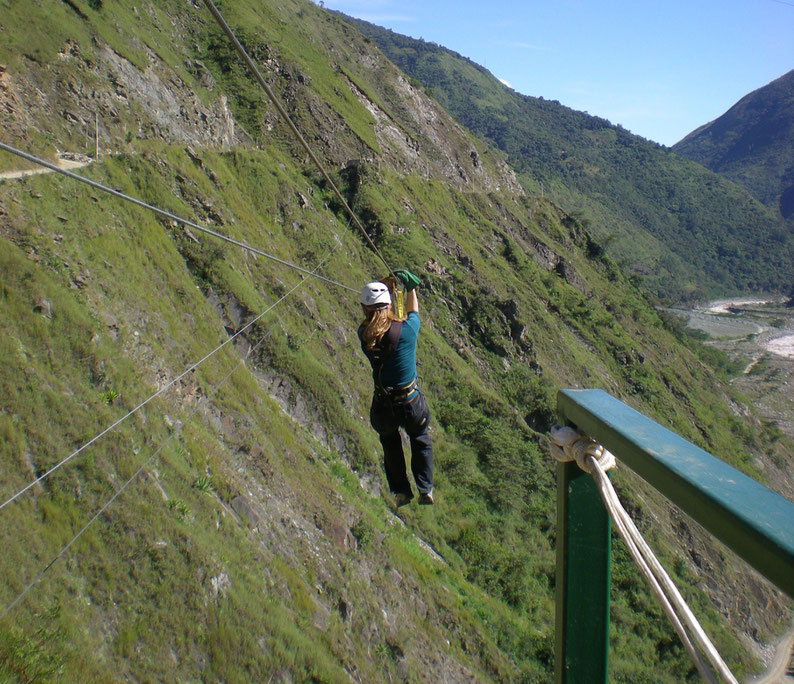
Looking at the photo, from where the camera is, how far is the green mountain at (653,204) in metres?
148

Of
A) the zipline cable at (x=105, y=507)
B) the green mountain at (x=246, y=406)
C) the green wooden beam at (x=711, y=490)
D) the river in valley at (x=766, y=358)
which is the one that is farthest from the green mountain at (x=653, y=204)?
the green wooden beam at (x=711, y=490)

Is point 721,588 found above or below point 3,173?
below

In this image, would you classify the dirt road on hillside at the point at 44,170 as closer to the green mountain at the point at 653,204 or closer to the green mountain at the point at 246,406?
the green mountain at the point at 246,406

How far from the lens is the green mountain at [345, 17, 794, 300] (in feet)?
485

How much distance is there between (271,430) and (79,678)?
8.88 m

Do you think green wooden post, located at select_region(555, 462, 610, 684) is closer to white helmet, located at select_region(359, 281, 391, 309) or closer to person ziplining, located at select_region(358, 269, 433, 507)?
person ziplining, located at select_region(358, 269, 433, 507)

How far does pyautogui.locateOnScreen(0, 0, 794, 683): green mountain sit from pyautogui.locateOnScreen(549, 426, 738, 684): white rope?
168 inches

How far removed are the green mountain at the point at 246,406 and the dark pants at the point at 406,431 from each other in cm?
267

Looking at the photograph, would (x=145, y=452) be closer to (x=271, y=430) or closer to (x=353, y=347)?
(x=271, y=430)

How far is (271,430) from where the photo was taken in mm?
15000

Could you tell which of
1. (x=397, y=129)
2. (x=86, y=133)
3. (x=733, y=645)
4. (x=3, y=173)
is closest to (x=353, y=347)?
(x=86, y=133)

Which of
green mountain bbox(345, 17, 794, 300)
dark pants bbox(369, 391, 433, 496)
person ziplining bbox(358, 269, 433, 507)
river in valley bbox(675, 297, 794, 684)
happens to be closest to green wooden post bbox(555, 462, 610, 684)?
person ziplining bbox(358, 269, 433, 507)

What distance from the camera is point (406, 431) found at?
5.64 metres

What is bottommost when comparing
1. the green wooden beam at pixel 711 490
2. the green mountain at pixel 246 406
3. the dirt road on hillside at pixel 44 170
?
the green mountain at pixel 246 406
